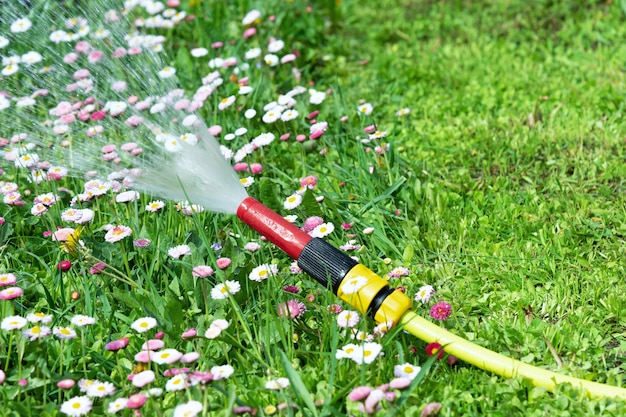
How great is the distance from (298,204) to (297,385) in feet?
2.78

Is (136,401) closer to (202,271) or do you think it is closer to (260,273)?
(202,271)

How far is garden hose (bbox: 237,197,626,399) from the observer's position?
84.1 inches

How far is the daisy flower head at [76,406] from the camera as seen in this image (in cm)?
203

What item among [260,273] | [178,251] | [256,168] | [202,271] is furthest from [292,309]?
[256,168]

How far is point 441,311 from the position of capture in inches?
93.4

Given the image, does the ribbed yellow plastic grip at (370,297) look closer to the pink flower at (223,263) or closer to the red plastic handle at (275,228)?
the red plastic handle at (275,228)

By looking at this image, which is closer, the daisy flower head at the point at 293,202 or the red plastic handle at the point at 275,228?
the red plastic handle at the point at 275,228

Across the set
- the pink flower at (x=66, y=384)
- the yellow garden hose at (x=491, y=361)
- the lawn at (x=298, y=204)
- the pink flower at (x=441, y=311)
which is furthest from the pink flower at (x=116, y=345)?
the pink flower at (x=441, y=311)

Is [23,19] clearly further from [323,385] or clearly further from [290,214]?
[323,385]

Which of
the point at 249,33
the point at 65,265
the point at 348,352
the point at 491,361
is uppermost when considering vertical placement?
the point at 249,33

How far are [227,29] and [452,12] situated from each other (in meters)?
1.38

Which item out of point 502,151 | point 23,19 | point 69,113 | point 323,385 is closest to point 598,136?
point 502,151

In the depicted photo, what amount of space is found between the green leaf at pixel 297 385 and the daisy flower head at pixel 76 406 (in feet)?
1.58

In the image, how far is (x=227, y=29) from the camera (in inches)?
177
